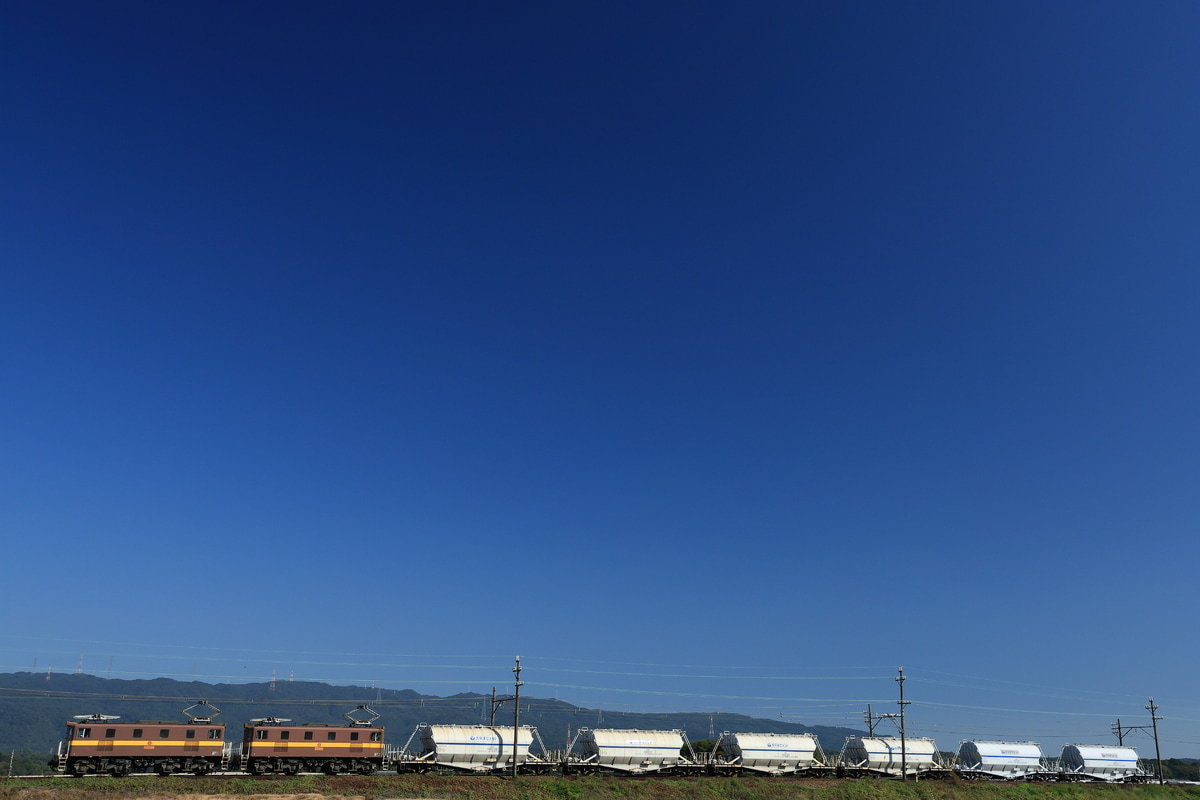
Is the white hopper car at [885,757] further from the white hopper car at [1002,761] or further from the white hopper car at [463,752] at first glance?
the white hopper car at [463,752]

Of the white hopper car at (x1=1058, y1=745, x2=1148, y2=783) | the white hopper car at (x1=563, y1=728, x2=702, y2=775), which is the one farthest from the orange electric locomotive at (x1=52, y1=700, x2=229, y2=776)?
the white hopper car at (x1=1058, y1=745, x2=1148, y2=783)

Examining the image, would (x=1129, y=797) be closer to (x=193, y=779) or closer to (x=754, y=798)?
(x=754, y=798)

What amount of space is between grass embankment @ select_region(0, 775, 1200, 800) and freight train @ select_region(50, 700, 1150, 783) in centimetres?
419

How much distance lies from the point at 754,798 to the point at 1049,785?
1544 inches

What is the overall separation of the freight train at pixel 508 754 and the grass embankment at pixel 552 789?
4194 millimetres

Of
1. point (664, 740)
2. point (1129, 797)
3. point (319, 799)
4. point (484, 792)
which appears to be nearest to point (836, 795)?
point (664, 740)

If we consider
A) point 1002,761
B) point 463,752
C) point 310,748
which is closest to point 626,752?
point 463,752

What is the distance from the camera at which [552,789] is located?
195 ft

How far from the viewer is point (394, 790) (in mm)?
54281

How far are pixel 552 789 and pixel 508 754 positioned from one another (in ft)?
30.5

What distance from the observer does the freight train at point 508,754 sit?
56.4 metres

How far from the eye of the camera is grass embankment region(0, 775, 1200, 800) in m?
48.9

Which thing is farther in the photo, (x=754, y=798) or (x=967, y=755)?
(x=967, y=755)

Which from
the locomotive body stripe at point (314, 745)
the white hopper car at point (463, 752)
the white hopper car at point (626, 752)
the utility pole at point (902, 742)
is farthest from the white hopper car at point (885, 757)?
the locomotive body stripe at point (314, 745)
